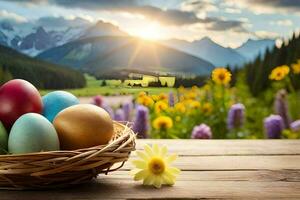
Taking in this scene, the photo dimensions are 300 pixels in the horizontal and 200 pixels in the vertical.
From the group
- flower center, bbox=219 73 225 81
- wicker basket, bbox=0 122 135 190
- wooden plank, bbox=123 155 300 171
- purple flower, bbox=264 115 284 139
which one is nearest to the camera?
wicker basket, bbox=0 122 135 190

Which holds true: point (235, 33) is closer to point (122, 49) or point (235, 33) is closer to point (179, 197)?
point (122, 49)

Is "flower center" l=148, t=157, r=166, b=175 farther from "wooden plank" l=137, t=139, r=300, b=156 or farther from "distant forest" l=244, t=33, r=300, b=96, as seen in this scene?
"distant forest" l=244, t=33, r=300, b=96

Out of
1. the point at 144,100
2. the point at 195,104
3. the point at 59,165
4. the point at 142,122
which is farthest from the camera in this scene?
the point at 195,104

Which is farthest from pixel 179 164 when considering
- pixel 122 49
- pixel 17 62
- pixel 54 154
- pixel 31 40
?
pixel 31 40

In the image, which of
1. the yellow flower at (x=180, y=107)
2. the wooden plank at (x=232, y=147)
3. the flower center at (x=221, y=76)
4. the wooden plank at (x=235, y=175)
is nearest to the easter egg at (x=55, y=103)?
the wooden plank at (x=235, y=175)

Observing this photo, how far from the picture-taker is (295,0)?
2996 millimetres

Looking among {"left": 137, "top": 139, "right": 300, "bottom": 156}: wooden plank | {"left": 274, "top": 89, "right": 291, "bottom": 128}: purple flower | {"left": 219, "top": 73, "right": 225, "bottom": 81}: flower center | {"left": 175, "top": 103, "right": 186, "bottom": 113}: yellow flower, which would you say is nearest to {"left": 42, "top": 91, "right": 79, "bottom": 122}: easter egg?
{"left": 137, "top": 139, "right": 300, "bottom": 156}: wooden plank

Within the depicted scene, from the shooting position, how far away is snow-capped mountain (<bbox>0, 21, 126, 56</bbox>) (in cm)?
283

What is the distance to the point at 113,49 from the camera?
2.75 meters

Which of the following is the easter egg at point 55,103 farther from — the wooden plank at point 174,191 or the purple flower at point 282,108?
the purple flower at point 282,108

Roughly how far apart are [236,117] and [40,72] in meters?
0.91

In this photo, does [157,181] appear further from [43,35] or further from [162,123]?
[43,35]

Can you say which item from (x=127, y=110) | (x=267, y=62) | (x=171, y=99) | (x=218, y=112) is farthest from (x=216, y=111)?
(x=267, y=62)

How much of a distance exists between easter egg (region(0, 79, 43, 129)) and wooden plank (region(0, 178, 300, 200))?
0.14m
